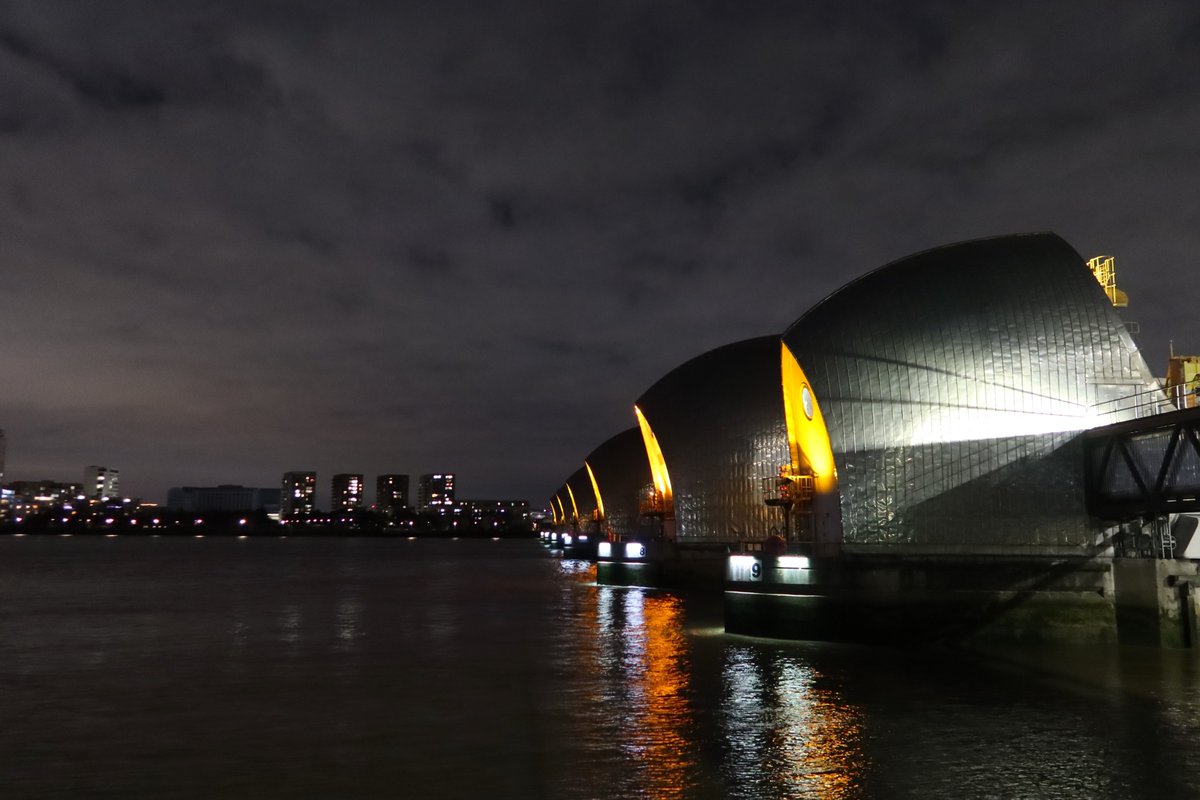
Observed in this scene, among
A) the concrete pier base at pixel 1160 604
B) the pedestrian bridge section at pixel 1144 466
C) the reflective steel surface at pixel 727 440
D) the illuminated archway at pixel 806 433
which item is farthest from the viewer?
the reflective steel surface at pixel 727 440

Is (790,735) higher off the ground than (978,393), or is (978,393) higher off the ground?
(978,393)

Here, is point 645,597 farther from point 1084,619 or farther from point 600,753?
point 600,753

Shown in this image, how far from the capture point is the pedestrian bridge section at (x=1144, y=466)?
76.2 ft

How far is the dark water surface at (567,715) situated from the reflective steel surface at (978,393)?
16.1 ft

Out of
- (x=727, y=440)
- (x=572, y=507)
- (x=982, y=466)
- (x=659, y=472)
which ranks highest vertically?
(x=727, y=440)

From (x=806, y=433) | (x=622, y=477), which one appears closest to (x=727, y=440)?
(x=806, y=433)

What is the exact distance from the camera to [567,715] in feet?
56.6

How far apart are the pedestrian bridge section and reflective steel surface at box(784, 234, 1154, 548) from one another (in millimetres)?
617


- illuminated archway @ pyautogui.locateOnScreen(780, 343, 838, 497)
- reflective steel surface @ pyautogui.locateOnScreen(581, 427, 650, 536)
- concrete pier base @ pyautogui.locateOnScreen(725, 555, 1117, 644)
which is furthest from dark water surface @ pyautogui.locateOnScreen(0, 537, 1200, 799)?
reflective steel surface @ pyautogui.locateOnScreen(581, 427, 650, 536)

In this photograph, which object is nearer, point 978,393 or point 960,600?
point 960,600

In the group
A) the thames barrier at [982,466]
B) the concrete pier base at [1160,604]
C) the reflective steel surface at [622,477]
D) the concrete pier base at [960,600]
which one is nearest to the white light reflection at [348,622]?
the thames barrier at [982,466]

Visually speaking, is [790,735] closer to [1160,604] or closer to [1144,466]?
[1160,604]

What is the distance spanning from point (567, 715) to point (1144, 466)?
18.2m

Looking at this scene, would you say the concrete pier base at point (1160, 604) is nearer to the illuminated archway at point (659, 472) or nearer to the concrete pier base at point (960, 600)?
the concrete pier base at point (960, 600)
